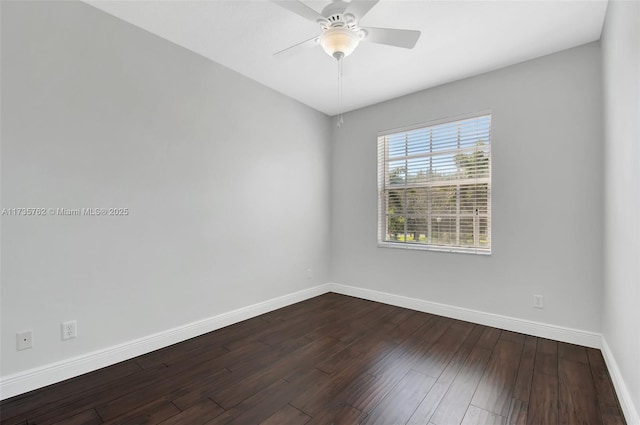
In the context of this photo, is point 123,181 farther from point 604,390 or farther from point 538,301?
point 538,301

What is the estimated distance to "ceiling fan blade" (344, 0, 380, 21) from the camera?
5.59 feet

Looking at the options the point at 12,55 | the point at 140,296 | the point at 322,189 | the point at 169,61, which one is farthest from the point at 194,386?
the point at 322,189

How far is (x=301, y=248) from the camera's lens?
3.90m

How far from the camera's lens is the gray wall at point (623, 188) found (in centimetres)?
146

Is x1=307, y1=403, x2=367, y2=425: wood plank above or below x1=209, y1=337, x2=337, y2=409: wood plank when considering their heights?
above

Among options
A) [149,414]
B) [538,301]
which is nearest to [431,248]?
[538,301]

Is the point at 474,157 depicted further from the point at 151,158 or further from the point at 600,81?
the point at 151,158

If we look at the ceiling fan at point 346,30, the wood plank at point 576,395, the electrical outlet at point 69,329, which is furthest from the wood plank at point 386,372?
the ceiling fan at point 346,30

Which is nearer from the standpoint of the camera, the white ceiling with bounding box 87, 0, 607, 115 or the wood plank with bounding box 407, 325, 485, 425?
the wood plank with bounding box 407, 325, 485, 425

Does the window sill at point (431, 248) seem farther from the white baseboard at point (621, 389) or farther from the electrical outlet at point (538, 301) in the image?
the white baseboard at point (621, 389)

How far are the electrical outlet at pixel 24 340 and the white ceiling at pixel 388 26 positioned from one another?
2.35m

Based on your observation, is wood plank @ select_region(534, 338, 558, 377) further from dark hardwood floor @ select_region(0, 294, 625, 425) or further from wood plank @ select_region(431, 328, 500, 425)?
wood plank @ select_region(431, 328, 500, 425)

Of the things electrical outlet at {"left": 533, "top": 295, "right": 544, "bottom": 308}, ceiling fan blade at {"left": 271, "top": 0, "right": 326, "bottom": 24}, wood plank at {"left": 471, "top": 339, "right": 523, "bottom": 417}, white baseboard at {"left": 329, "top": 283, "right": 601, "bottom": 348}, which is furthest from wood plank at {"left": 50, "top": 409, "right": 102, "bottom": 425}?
electrical outlet at {"left": 533, "top": 295, "right": 544, "bottom": 308}

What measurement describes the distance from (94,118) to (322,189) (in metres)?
2.76
